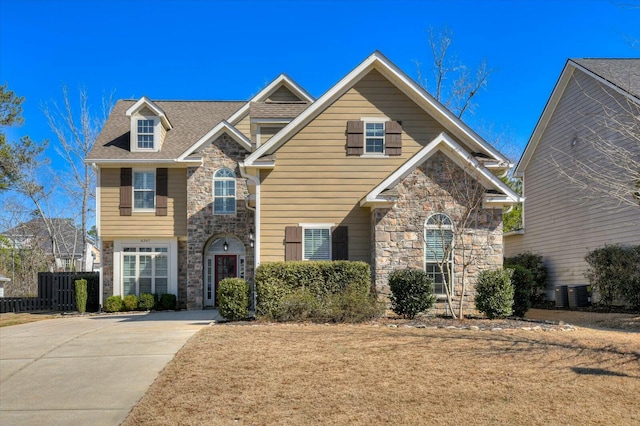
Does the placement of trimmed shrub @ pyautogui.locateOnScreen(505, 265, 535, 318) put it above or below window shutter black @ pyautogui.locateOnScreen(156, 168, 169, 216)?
below

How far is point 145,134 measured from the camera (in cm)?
2216

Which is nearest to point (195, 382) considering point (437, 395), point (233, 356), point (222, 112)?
point (233, 356)

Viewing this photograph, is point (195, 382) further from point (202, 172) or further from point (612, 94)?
point (612, 94)

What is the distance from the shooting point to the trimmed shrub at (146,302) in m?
21.0

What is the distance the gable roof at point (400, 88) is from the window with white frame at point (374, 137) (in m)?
1.21

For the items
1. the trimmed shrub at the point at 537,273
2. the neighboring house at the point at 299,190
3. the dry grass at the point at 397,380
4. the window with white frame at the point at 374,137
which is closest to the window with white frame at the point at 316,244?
the neighboring house at the point at 299,190

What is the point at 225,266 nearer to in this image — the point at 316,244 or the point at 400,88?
the point at 316,244

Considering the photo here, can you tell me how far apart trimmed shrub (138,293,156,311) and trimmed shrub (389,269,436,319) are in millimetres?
10458

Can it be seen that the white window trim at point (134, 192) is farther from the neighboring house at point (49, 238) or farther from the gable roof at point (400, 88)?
the neighboring house at point (49, 238)

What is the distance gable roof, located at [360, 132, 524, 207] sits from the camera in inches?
578

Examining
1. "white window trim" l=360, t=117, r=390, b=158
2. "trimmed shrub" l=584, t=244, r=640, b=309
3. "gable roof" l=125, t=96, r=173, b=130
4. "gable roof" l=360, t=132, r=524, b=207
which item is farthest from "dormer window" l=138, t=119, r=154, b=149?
"trimmed shrub" l=584, t=244, r=640, b=309

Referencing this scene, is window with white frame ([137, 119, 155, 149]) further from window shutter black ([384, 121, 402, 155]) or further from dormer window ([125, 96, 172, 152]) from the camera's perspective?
window shutter black ([384, 121, 402, 155])

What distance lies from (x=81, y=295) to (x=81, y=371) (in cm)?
1311

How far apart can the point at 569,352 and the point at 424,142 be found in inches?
329
